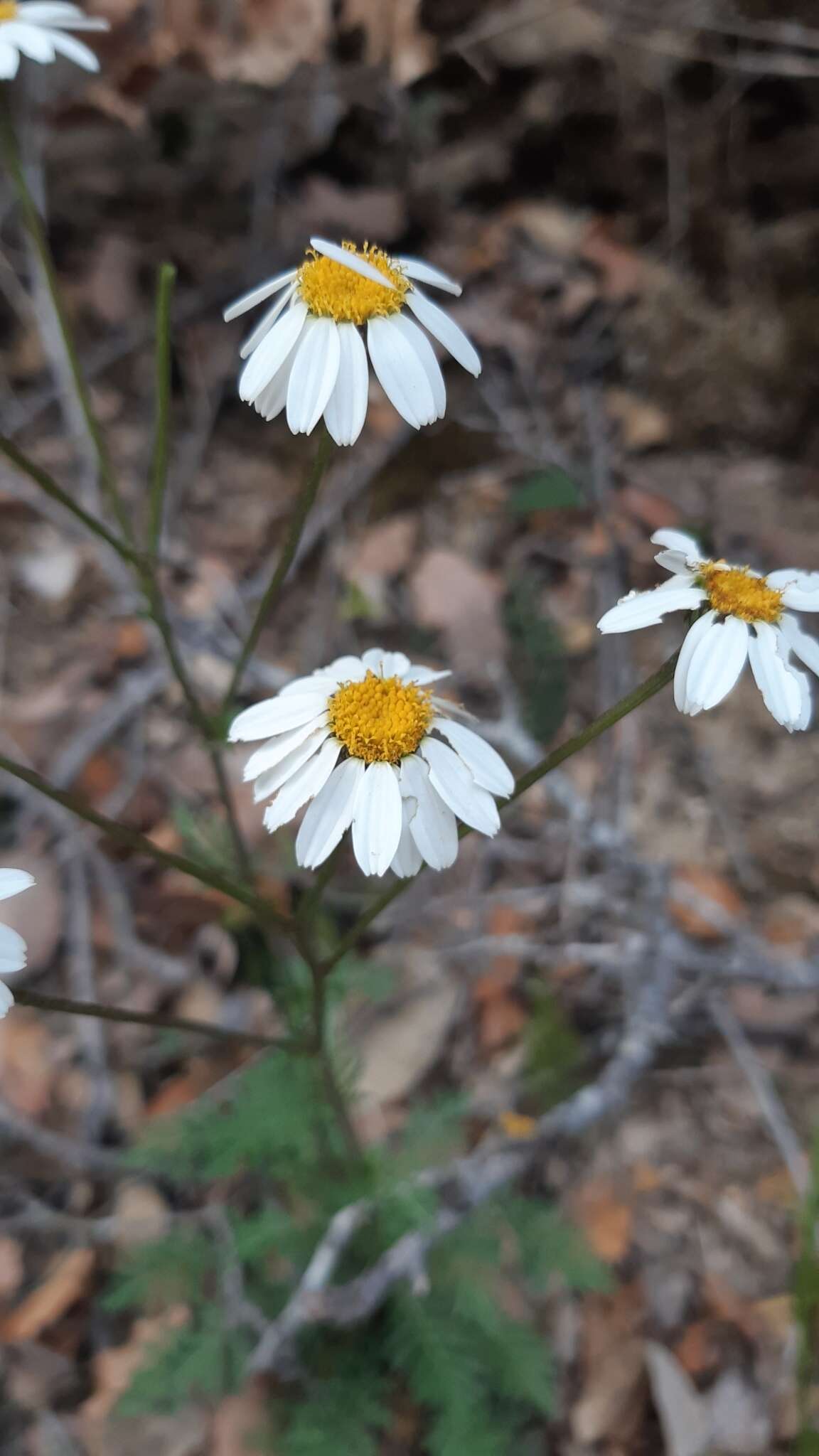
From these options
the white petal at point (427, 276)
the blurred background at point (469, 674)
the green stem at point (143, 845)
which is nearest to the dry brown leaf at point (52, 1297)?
the blurred background at point (469, 674)

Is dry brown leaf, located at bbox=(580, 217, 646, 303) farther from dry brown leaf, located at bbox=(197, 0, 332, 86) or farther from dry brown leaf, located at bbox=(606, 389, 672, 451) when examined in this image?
dry brown leaf, located at bbox=(197, 0, 332, 86)

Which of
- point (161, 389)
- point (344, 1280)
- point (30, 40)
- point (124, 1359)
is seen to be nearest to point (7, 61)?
point (30, 40)

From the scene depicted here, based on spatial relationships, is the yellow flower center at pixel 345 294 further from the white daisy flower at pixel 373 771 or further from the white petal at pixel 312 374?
the white daisy flower at pixel 373 771

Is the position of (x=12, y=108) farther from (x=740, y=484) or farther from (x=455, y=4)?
(x=740, y=484)

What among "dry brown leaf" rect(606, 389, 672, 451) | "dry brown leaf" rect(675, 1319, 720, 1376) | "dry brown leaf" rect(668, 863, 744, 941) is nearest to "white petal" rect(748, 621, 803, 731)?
"dry brown leaf" rect(668, 863, 744, 941)

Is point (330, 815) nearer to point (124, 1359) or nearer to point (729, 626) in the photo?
point (729, 626)
